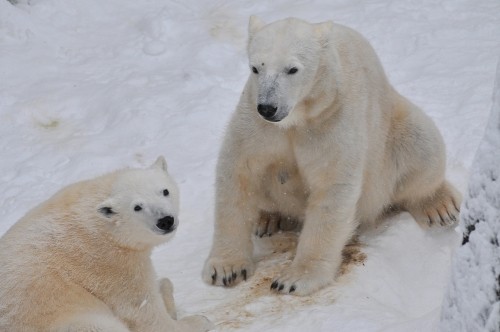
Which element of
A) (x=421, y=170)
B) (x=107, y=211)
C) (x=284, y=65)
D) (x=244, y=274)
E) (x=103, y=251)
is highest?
(x=284, y=65)

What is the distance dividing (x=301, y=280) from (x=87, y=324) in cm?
154

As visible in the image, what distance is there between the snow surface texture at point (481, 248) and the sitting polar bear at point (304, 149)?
2033 millimetres

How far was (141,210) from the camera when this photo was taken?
439 cm

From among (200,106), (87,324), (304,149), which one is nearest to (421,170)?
(304,149)

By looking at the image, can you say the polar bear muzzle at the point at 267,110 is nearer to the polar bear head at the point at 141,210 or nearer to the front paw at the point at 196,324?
the polar bear head at the point at 141,210

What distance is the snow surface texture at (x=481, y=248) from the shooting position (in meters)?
2.60

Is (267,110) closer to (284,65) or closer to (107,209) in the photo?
(284,65)

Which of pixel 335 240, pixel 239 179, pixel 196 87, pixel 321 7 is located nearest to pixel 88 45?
pixel 196 87

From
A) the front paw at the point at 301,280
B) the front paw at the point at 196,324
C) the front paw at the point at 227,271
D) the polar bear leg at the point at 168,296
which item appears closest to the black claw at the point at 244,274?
the front paw at the point at 227,271

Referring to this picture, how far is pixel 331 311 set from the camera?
4.55 metres

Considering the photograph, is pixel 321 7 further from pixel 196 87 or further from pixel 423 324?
pixel 423 324

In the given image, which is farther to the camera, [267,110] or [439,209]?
[439,209]

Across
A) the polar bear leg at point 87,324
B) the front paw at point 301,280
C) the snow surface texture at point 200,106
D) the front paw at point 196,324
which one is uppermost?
the polar bear leg at point 87,324

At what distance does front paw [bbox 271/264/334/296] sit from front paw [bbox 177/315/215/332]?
601 mm
